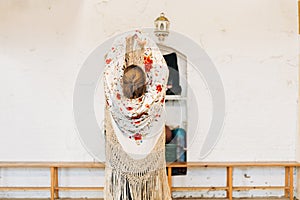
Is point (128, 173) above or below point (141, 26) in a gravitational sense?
below

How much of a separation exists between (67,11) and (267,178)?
242 cm

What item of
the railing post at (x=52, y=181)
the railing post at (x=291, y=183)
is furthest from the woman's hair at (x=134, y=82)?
the railing post at (x=291, y=183)

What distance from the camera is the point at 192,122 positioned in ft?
10.2

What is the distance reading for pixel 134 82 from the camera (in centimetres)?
207

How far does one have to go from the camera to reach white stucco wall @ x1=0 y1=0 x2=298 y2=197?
307cm

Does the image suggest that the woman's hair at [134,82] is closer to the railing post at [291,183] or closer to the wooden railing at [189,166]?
the wooden railing at [189,166]

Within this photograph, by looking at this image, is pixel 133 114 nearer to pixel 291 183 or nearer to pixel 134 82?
pixel 134 82

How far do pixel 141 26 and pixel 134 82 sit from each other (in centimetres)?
114

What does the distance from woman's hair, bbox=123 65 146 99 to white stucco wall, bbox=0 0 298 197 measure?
1104 mm

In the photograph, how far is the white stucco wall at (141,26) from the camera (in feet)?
10.1

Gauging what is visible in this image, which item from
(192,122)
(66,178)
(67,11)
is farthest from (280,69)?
(66,178)

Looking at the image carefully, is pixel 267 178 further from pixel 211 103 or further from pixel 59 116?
pixel 59 116

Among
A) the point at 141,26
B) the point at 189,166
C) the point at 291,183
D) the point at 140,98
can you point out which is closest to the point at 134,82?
the point at 140,98

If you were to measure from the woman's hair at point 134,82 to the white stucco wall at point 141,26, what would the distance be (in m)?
1.10
